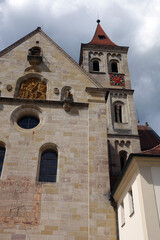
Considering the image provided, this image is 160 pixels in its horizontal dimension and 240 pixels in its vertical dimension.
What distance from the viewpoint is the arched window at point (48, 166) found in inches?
508

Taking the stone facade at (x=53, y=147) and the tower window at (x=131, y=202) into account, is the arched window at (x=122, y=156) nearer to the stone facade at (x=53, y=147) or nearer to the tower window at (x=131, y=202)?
the stone facade at (x=53, y=147)

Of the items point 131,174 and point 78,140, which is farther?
point 78,140

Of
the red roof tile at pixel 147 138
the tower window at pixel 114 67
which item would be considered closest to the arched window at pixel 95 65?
the tower window at pixel 114 67

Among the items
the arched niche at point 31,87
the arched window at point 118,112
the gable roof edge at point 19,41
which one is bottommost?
the arched niche at point 31,87

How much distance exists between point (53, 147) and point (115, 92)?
15.7m

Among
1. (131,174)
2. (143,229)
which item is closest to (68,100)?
(131,174)

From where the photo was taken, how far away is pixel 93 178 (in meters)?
12.7

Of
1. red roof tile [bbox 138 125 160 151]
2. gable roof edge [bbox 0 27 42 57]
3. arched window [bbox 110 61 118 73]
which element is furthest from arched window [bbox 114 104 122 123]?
gable roof edge [bbox 0 27 42 57]

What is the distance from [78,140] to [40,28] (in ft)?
30.6

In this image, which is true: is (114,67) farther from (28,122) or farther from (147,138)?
(28,122)

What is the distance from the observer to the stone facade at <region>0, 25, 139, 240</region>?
37.4 ft

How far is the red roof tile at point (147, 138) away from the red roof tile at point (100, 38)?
11.8 m

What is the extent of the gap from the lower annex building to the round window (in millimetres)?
52

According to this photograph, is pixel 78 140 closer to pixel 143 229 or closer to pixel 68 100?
pixel 68 100
